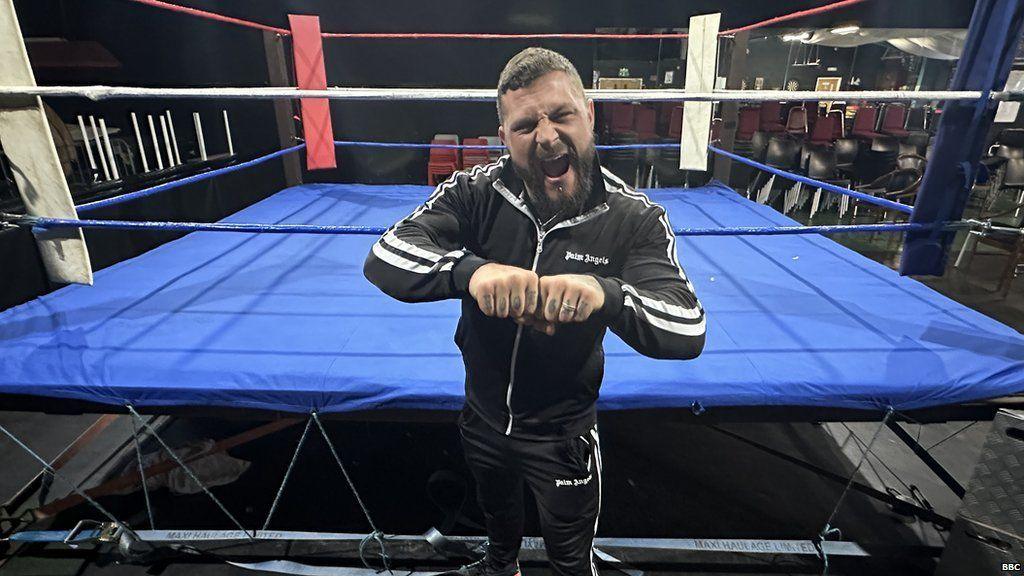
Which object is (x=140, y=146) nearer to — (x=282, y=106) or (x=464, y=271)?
(x=282, y=106)

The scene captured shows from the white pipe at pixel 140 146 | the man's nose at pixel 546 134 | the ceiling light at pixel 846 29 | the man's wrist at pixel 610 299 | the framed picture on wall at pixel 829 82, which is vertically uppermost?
the ceiling light at pixel 846 29

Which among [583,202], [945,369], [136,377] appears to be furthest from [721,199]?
[136,377]

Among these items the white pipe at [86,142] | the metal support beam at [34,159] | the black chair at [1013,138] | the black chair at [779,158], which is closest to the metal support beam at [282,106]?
the white pipe at [86,142]

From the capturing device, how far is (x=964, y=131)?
1601 mm

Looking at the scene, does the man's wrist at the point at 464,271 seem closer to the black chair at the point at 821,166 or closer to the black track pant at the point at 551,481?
the black track pant at the point at 551,481

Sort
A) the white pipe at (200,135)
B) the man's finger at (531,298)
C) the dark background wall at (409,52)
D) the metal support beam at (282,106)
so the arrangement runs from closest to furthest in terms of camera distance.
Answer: the man's finger at (531,298), the white pipe at (200,135), the metal support beam at (282,106), the dark background wall at (409,52)

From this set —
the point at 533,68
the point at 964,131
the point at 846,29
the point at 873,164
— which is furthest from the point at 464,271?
the point at 846,29

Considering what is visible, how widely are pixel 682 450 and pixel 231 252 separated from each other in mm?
2759

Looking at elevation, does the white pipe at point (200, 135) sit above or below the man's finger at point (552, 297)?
above

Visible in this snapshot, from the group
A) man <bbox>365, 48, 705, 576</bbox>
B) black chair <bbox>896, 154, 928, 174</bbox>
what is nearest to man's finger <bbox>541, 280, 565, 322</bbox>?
man <bbox>365, 48, 705, 576</bbox>

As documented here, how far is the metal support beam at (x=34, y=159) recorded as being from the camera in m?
1.58

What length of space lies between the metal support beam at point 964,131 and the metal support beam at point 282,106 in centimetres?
427

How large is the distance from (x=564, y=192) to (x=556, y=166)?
6cm

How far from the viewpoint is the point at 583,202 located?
1.06 meters
